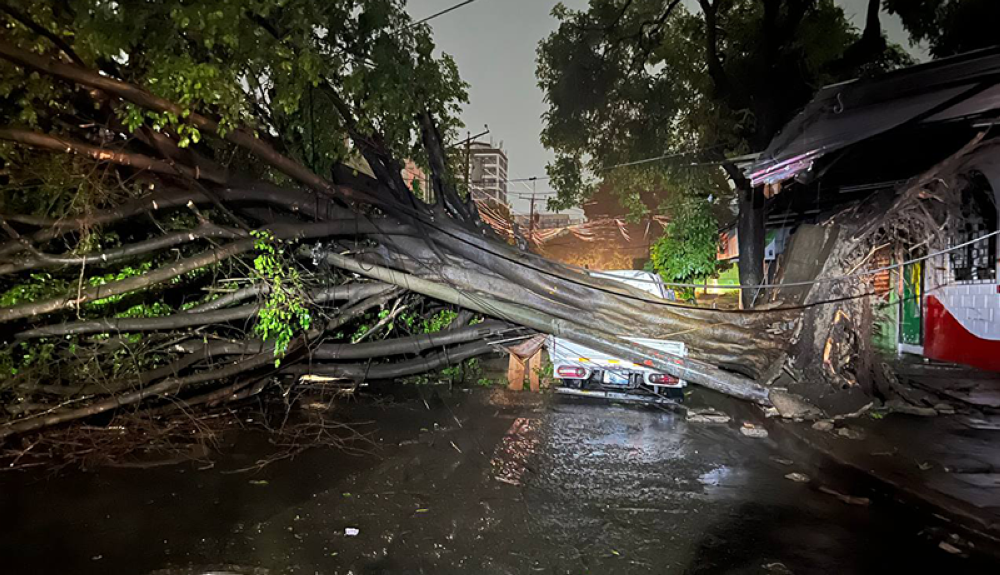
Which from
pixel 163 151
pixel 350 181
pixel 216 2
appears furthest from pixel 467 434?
pixel 216 2

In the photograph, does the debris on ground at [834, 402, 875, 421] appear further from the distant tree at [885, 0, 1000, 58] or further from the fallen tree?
the distant tree at [885, 0, 1000, 58]

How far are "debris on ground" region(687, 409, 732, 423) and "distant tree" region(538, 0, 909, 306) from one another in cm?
543

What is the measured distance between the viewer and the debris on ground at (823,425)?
7367mm

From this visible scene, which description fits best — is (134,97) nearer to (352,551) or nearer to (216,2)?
(216,2)

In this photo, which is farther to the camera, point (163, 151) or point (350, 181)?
point (350, 181)

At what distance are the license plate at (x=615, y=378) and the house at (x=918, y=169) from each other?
406 centimetres

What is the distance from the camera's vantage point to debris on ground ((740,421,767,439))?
7.29m

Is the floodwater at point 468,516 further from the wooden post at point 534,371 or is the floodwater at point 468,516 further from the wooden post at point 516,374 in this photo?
the wooden post at point 534,371

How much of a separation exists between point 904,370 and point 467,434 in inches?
373

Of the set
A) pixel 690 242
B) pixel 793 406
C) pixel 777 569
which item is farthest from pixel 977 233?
pixel 777 569

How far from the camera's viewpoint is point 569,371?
8.95 metres

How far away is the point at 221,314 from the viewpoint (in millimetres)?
7320

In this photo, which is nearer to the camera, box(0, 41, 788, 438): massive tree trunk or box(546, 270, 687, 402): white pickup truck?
box(0, 41, 788, 438): massive tree trunk

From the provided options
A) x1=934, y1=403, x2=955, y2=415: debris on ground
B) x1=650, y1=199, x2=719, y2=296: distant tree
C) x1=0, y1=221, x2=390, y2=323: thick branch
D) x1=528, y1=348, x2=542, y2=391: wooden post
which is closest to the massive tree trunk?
x1=0, y1=221, x2=390, y2=323: thick branch
